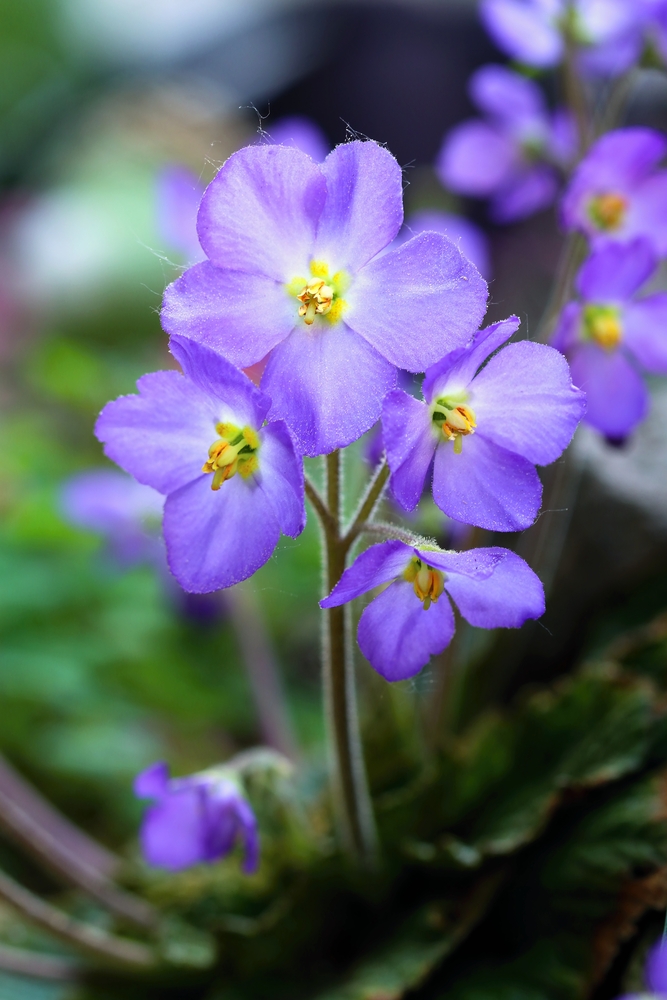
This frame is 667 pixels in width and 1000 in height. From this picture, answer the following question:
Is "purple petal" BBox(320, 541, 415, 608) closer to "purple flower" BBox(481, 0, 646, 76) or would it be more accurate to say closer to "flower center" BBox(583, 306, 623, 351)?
"flower center" BBox(583, 306, 623, 351)

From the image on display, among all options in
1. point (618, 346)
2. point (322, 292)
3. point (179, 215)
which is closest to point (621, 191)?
point (618, 346)

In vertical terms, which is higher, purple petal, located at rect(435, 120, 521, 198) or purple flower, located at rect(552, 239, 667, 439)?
purple petal, located at rect(435, 120, 521, 198)

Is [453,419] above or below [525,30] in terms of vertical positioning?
below

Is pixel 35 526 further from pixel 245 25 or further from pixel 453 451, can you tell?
pixel 245 25

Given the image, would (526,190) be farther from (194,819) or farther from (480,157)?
(194,819)

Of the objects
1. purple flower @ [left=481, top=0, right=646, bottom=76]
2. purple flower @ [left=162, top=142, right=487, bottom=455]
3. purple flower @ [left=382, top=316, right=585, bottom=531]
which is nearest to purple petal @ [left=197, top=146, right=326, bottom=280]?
purple flower @ [left=162, top=142, right=487, bottom=455]

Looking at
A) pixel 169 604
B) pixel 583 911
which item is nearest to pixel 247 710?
pixel 169 604

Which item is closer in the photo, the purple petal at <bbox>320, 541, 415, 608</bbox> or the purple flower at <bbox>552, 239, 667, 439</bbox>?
the purple petal at <bbox>320, 541, 415, 608</bbox>
